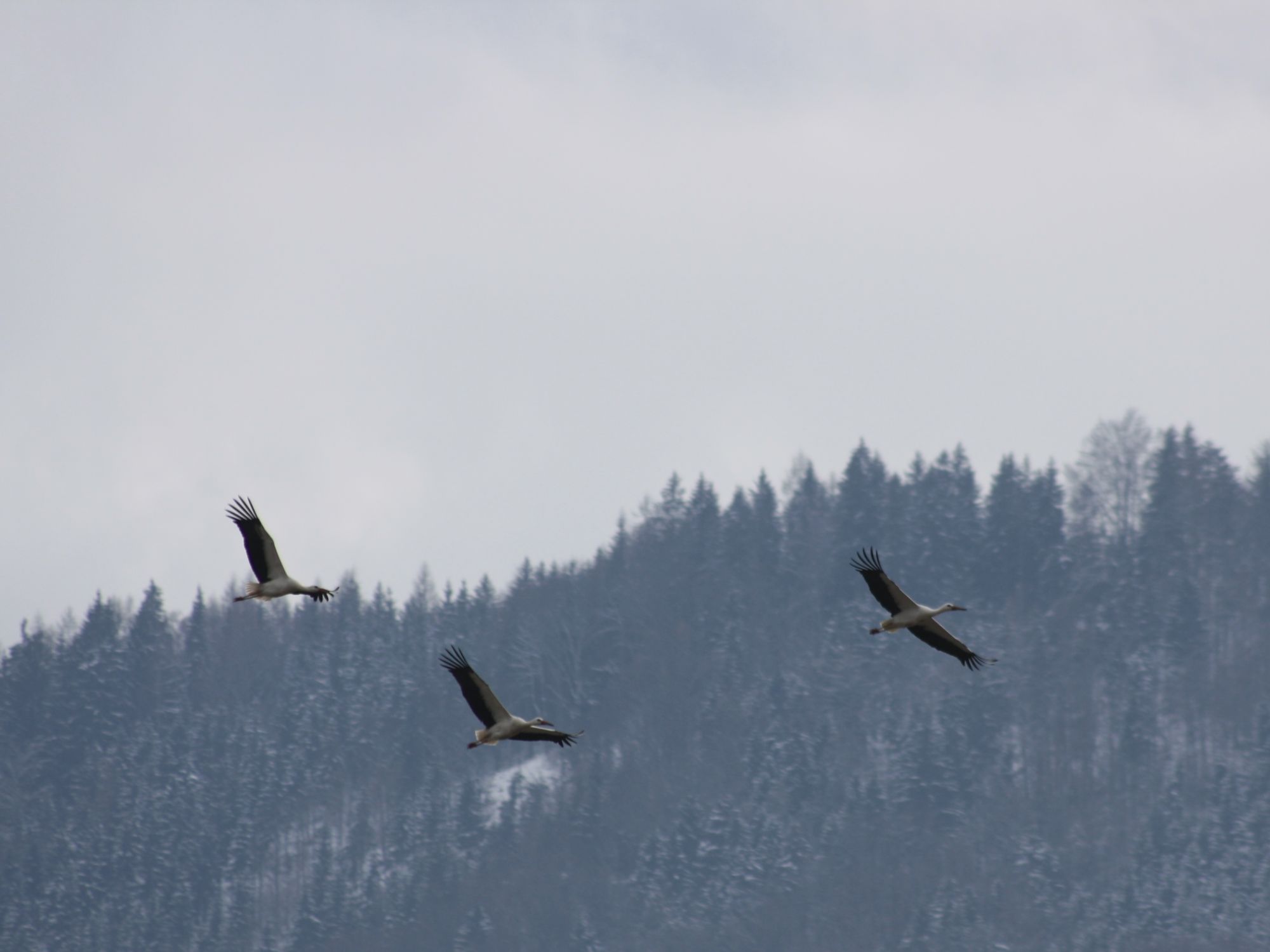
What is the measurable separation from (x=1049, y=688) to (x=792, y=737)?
1887cm

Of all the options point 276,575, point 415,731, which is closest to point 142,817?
point 415,731

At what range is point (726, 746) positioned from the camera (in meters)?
142

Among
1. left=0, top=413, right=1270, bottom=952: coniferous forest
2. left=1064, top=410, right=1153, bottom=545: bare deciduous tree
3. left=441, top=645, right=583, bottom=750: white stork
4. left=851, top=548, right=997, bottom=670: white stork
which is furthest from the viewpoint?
left=1064, top=410, right=1153, bottom=545: bare deciduous tree

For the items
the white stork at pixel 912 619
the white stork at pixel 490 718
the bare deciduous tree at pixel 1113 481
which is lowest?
the white stork at pixel 490 718

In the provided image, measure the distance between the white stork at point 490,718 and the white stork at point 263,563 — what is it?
2.61 meters

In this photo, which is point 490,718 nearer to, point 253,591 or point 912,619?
point 253,591

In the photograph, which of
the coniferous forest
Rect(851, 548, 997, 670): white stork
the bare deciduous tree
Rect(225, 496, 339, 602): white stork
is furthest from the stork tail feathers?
the bare deciduous tree

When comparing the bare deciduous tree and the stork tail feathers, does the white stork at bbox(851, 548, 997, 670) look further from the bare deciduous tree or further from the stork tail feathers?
the bare deciduous tree

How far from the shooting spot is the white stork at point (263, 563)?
1353 inches

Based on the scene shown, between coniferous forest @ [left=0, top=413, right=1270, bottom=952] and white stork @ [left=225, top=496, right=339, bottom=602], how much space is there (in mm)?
87779

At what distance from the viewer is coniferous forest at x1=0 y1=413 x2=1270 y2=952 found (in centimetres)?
12569

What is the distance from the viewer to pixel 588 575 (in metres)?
155

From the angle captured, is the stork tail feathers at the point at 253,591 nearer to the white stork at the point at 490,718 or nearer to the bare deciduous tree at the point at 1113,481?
the white stork at the point at 490,718

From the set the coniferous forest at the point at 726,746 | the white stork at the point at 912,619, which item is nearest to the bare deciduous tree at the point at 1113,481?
the coniferous forest at the point at 726,746
